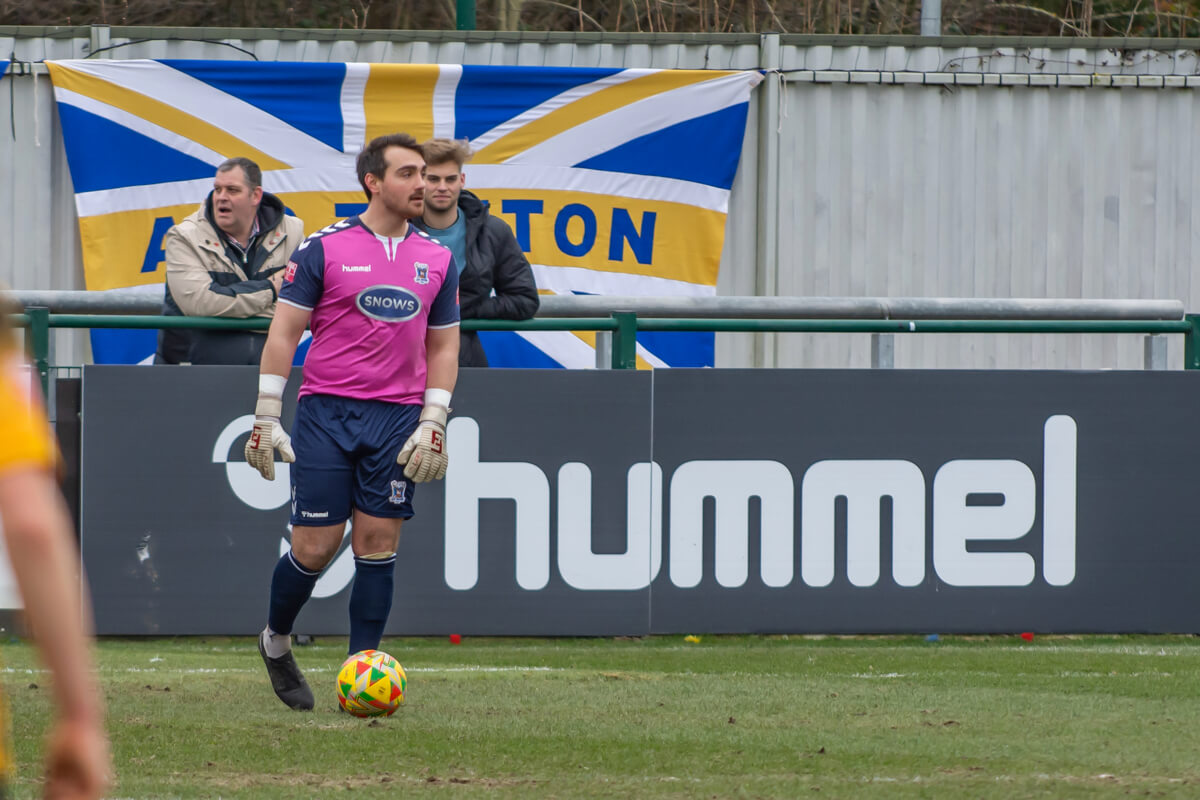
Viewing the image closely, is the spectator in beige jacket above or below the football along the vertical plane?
above

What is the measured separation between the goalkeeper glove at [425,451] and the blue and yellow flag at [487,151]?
5608mm

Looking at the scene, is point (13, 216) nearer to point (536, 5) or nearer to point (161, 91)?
point (161, 91)

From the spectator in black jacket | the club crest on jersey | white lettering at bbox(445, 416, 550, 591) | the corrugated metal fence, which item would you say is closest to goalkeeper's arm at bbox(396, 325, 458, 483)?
the club crest on jersey

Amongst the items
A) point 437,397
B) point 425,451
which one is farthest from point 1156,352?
point 425,451

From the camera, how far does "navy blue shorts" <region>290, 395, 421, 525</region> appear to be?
584cm

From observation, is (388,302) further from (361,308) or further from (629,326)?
(629,326)

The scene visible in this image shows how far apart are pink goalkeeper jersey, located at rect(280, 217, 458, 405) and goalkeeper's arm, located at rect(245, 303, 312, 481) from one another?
0.33 feet

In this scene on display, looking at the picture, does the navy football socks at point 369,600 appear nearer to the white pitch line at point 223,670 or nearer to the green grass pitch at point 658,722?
the green grass pitch at point 658,722

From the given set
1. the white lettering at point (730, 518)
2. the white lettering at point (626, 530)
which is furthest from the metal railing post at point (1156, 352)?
the white lettering at point (626, 530)

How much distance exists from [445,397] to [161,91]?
6.78 metres

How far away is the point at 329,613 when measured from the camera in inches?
320

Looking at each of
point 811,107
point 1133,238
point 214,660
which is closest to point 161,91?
point 811,107

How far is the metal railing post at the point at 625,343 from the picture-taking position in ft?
27.4

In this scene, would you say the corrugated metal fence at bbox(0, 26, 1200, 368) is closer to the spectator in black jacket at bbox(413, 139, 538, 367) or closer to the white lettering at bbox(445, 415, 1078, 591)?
the white lettering at bbox(445, 415, 1078, 591)
